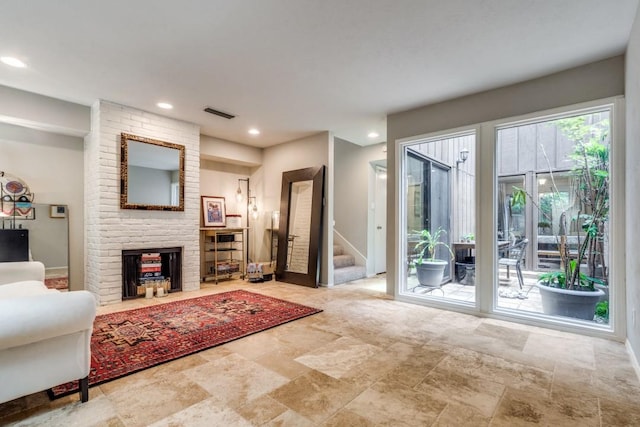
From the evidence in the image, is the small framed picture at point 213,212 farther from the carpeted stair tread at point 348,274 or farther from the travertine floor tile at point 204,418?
the travertine floor tile at point 204,418

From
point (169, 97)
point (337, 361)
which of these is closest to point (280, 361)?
point (337, 361)

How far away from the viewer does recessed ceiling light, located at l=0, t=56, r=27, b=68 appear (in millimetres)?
2951

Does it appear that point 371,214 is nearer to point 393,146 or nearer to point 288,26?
point 393,146

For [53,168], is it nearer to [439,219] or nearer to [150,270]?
[150,270]

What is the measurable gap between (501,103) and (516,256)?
2059 mm

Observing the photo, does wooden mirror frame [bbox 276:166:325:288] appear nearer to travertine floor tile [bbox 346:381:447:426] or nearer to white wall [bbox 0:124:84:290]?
white wall [bbox 0:124:84:290]

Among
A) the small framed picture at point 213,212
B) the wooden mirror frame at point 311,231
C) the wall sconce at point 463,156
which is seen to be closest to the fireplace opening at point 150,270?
the small framed picture at point 213,212

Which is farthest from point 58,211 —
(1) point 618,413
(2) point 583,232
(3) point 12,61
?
(2) point 583,232

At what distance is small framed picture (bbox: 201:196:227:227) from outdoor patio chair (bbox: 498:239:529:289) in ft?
15.8

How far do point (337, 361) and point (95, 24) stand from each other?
327 cm

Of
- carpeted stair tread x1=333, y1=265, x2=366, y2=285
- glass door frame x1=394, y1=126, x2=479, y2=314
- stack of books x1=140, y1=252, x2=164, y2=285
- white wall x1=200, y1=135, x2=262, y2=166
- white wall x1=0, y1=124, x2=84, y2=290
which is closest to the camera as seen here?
white wall x1=0, y1=124, x2=84, y2=290

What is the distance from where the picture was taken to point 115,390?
2027 millimetres

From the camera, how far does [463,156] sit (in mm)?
4840

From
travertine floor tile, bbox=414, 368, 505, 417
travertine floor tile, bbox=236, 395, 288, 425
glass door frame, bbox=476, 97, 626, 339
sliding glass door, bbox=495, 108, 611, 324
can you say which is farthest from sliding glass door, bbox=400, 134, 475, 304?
travertine floor tile, bbox=236, 395, 288, 425
